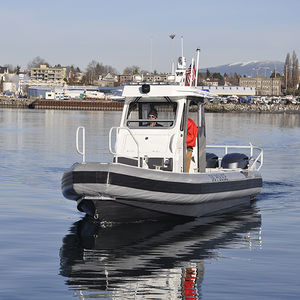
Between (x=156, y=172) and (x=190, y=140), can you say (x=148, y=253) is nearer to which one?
(x=156, y=172)

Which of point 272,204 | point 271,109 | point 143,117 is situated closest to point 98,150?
point 272,204

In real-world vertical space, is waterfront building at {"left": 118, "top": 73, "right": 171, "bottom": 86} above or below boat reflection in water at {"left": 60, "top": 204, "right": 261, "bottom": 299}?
above

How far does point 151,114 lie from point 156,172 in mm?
2215

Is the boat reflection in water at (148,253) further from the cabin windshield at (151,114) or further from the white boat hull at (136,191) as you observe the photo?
the cabin windshield at (151,114)

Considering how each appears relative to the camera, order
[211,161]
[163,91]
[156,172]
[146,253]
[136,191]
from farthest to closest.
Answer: [211,161], [163,91], [156,172], [136,191], [146,253]

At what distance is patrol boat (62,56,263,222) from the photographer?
47.6 ft

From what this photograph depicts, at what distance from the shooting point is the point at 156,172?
1494 centimetres

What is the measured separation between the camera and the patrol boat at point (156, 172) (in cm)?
1450

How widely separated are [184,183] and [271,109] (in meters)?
148

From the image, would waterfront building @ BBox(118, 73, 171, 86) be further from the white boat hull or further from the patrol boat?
the white boat hull

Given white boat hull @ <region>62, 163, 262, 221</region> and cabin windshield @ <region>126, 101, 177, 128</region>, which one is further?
cabin windshield @ <region>126, 101, 177, 128</region>

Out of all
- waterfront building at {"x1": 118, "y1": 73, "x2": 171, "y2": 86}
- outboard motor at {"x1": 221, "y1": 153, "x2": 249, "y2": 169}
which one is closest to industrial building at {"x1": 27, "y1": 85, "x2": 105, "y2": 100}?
outboard motor at {"x1": 221, "y1": 153, "x2": 249, "y2": 169}

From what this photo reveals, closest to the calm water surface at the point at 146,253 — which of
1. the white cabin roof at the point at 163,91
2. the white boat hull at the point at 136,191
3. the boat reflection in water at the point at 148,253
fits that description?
the boat reflection in water at the point at 148,253

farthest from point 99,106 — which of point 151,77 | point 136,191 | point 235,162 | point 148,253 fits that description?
point 148,253
